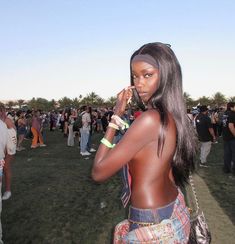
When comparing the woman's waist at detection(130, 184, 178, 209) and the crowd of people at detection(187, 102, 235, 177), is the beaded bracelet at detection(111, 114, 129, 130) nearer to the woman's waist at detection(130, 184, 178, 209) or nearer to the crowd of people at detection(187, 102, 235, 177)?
the woman's waist at detection(130, 184, 178, 209)

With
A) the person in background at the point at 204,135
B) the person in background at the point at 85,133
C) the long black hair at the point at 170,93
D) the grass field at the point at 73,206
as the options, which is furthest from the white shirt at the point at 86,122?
the long black hair at the point at 170,93

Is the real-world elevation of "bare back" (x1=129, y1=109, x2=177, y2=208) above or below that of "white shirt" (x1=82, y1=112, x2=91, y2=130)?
above

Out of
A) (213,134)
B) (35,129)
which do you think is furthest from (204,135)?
(35,129)

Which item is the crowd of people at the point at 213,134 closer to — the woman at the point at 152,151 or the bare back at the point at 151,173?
the woman at the point at 152,151

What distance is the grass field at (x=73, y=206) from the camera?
18.0 feet

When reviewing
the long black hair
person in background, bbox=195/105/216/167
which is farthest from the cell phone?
person in background, bbox=195/105/216/167

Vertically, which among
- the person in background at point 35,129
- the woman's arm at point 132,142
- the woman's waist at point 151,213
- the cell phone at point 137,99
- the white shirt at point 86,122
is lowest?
the person in background at point 35,129

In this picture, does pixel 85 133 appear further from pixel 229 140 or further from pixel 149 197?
pixel 149 197

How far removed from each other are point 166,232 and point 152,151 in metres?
0.39

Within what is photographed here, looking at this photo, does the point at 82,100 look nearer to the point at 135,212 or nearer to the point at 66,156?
the point at 66,156

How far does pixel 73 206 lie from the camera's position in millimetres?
6988

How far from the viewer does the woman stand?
5.76ft

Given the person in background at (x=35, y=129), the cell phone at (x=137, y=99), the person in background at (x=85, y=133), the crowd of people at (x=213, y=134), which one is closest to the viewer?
the cell phone at (x=137, y=99)

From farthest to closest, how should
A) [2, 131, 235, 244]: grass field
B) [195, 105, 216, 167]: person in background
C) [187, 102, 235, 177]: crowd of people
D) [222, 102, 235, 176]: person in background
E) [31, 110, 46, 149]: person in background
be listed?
[31, 110, 46, 149]: person in background
[195, 105, 216, 167]: person in background
[187, 102, 235, 177]: crowd of people
[222, 102, 235, 176]: person in background
[2, 131, 235, 244]: grass field
